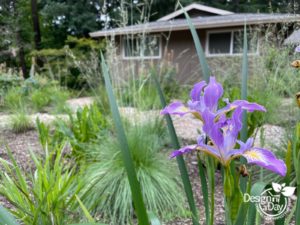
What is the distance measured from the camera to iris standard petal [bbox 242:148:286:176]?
0.69 metres

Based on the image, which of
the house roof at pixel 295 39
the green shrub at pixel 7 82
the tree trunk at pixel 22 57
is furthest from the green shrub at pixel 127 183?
the tree trunk at pixel 22 57

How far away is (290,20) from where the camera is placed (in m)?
3.21

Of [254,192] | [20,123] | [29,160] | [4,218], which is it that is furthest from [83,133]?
[254,192]

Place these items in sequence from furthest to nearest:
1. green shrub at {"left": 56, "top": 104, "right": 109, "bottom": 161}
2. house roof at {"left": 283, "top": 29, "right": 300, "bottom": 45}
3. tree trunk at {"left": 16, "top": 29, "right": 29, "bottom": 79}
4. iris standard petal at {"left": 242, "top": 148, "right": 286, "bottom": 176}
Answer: tree trunk at {"left": 16, "top": 29, "right": 29, "bottom": 79} → green shrub at {"left": 56, "top": 104, "right": 109, "bottom": 161} → house roof at {"left": 283, "top": 29, "right": 300, "bottom": 45} → iris standard petal at {"left": 242, "top": 148, "right": 286, "bottom": 176}

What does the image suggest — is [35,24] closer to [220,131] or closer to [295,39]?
[295,39]

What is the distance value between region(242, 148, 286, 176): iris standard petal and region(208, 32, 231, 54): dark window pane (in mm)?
11180

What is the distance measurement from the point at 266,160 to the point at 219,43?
11.4 meters

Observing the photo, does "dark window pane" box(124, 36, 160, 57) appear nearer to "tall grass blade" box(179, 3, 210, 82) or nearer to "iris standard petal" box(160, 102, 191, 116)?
"tall grass blade" box(179, 3, 210, 82)

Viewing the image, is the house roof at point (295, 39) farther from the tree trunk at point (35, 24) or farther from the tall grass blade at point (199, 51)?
the tree trunk at point (35, 24)

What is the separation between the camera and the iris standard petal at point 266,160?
2.25ft

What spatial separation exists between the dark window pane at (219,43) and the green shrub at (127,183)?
9.54 m

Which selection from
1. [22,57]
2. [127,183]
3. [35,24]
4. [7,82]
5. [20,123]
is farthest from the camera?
[35,24]

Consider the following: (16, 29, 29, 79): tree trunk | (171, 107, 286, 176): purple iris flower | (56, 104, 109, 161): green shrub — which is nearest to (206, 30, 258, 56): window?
(56, 104, 109, 161): green shrub

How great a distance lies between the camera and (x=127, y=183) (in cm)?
216
